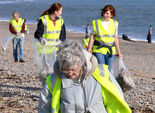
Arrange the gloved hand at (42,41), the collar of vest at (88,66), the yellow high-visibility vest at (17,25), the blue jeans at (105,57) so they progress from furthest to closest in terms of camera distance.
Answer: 1. the yellow high-visibility vest at (17,25)
2. the gloved hand at (42,41)
3. the blue jeans at (105,57)
4. the collar of vest at (88,66)

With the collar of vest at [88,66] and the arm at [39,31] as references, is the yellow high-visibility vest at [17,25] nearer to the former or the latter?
the arm at [39,31]

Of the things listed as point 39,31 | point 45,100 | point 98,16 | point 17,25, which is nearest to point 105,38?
point 39,31

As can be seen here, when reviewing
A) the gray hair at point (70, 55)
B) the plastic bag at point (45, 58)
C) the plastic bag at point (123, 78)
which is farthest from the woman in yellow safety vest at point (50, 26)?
the gray hair at point (70, 55)

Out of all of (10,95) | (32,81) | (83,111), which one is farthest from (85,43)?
(83,111)

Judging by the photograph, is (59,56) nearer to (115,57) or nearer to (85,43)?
(115,57)

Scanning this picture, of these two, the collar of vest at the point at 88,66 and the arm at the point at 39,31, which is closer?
the collar of vest at the point at 88,66

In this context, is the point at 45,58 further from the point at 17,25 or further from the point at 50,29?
the point at 17,25

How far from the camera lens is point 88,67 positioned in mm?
2807

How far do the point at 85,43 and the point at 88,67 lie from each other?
11.0 metres

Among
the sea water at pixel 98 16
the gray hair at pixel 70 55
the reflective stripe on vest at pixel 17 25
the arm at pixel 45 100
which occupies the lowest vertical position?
the sea water at pixel 98 16

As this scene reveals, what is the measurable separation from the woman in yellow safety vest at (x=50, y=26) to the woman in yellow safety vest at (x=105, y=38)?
0.79 meters

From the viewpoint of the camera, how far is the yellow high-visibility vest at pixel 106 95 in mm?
2893

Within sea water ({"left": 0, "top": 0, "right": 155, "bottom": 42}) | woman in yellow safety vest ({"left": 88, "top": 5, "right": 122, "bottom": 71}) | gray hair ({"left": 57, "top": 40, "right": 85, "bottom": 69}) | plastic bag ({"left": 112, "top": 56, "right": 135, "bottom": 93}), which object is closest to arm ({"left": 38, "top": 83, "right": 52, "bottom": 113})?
gray hair ({"left": 57, "top": 40, "right": 85, "bottom": 69})

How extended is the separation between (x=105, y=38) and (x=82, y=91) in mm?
3494
